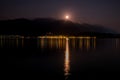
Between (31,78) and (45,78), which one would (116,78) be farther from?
(31,78)

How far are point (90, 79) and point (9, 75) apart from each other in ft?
30.7

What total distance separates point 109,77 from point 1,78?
1201cm

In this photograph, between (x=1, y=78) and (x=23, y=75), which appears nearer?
(x=1, y=78)

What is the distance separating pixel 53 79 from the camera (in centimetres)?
2392

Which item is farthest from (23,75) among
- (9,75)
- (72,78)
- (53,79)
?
(72,78)

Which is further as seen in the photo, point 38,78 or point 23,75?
point 23,75

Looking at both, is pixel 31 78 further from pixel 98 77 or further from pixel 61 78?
pixel 98 77

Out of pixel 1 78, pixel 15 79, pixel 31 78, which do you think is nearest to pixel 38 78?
pixel 31 78

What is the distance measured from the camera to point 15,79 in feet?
78.4

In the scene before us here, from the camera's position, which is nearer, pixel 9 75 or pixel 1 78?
pixel 1 78

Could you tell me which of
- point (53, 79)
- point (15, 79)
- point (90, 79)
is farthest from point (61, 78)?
point (15, 79)

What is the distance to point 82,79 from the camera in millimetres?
24156

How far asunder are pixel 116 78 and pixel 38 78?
28.3 ft

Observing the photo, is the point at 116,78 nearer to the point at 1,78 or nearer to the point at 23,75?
the point at 23,75
